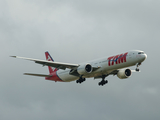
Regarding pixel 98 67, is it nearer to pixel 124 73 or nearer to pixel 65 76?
pixel 124 73

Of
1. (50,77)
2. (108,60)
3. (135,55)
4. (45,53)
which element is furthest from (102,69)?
(45,53)

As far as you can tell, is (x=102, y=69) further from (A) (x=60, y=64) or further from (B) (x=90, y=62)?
(A) (x=60, y=64)

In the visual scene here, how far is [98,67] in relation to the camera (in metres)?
55.8

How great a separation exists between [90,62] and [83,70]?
297cm

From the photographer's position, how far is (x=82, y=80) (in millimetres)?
59406

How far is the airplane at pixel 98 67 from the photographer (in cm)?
5278

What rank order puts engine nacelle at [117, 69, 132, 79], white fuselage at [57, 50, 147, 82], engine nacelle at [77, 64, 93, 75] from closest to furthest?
white fuselage at [57, 50, 147, 82] < engine nacelle at [77, 64, 93, 75] < engine nacelle at [117, 69, 132, 79]

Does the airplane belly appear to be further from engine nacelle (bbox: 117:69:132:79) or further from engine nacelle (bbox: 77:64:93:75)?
engine nacelle (bbox: 117:69:132:79)

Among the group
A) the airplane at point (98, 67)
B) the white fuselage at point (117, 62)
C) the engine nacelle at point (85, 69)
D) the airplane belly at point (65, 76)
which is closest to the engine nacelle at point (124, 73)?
the airplane at point (98, 67)

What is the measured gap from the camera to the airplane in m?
52.8

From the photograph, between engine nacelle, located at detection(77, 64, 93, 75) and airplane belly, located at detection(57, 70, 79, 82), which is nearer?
engine nacelle, located at detection(77, 64, 93, 75)

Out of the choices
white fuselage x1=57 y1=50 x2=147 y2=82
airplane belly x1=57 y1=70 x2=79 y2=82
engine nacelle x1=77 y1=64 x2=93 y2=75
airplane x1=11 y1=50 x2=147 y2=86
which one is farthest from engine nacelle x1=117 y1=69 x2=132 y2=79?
airplane belly x1=57 y1=70 x2=79 y2=82

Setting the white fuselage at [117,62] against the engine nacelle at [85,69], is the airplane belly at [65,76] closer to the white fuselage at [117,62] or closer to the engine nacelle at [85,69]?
the white fuselage at [117,62]

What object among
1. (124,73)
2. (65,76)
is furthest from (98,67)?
(65,76)
